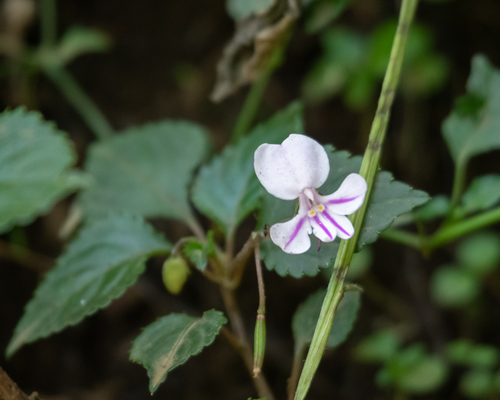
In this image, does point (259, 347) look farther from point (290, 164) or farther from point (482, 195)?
point (482, 195)

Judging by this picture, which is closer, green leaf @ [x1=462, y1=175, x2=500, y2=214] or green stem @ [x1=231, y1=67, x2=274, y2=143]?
green leaf @ [x1=462, y1=175, x2=500, y2=214]

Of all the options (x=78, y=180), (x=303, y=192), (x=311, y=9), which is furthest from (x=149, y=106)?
(x=303, y=192)

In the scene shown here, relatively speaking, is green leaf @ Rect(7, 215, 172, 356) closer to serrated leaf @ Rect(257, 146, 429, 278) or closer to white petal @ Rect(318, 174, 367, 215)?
serrated leaf @ Rect(257, 146, 429, 278)

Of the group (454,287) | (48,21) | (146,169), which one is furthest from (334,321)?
(48,21)

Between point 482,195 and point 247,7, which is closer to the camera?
point 482,195

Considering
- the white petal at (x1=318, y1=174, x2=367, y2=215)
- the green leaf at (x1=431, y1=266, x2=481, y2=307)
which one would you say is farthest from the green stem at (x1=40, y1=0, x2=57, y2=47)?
the green leaf at (x1=431, y1=266, x2=481, y2=307)

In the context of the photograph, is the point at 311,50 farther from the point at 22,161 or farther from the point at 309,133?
the point at 22,161
